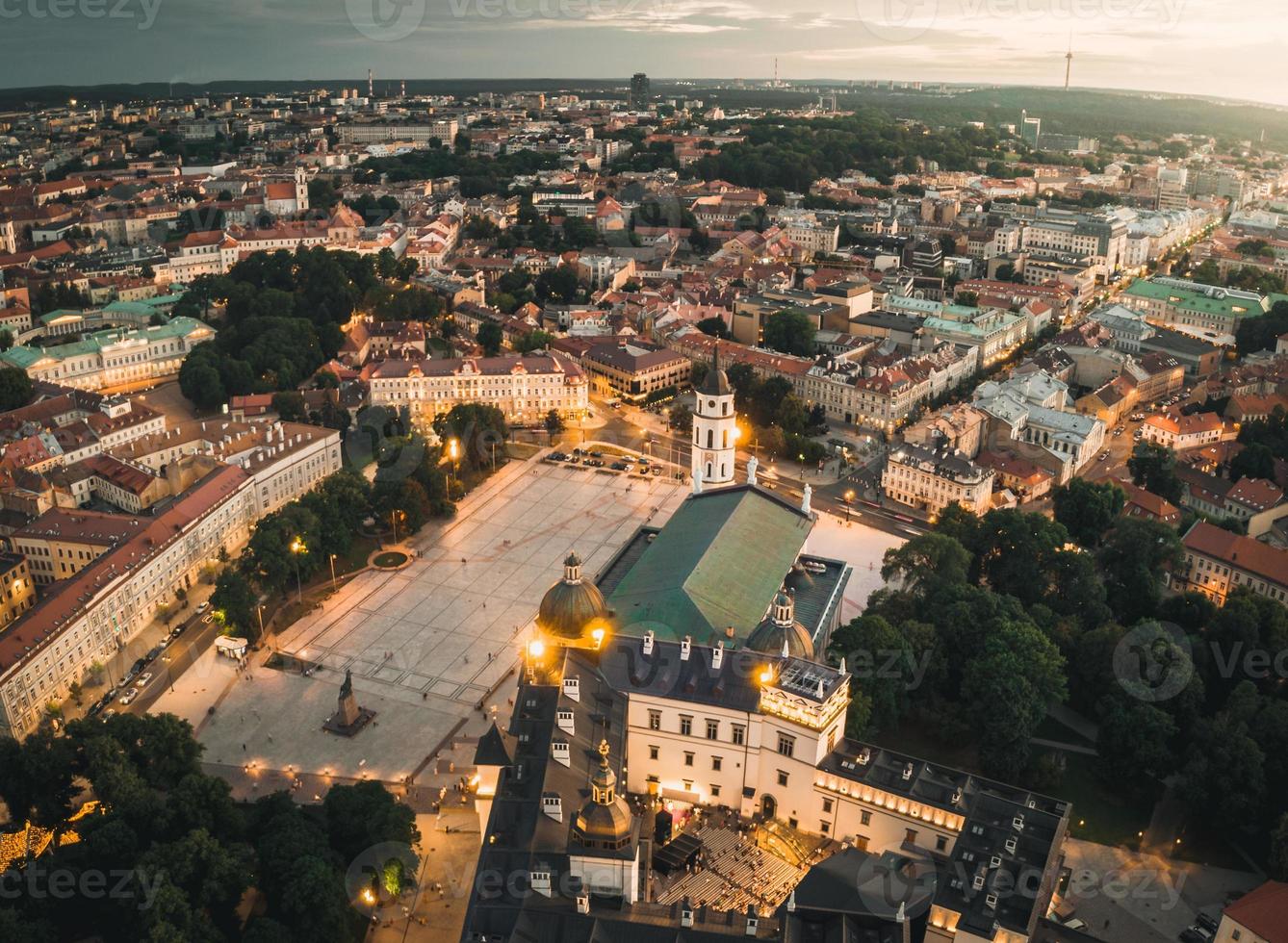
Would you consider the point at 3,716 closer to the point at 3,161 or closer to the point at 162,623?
the point at 162,623

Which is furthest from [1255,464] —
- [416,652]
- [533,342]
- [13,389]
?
[13,389]

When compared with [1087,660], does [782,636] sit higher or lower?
higher

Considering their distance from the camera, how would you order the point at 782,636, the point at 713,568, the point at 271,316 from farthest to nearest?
the point at 271,316
the point at 713,568
the point at 782,636

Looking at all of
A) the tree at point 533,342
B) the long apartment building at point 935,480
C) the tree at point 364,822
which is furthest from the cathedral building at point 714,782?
the tree at point 533,342

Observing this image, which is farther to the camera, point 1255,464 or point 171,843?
point 1255,464

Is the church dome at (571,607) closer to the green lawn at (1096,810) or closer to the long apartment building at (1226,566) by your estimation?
the green lawn at (1096,810)

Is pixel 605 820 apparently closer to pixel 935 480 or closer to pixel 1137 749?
pixel 1137 749
